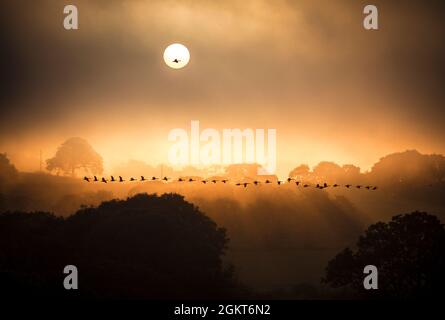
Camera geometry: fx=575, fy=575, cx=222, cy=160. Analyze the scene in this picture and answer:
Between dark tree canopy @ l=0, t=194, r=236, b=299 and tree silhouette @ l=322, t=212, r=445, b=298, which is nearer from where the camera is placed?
dark tree canopy @ l=0, t=194, r=236, b=299

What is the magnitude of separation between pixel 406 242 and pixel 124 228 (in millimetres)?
31875

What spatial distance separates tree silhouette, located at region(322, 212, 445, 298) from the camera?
5634 centimetres

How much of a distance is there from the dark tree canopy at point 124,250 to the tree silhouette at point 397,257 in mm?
12690

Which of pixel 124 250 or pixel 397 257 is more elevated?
pixel 124 250

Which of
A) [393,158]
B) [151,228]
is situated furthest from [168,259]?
[393,158]

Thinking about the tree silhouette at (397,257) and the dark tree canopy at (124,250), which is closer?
the dark tree canopy at (124,250)

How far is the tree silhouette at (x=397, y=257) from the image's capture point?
2218 inches

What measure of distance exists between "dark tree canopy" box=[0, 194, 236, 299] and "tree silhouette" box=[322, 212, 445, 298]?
500 inches

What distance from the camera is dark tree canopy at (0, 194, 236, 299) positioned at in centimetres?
5047

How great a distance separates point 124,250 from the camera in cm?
6581

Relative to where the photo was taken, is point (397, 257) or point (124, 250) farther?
point (124, 250)

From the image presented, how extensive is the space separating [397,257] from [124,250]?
98.1 feet

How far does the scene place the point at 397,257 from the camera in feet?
190

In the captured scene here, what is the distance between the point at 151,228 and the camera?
68562mm
